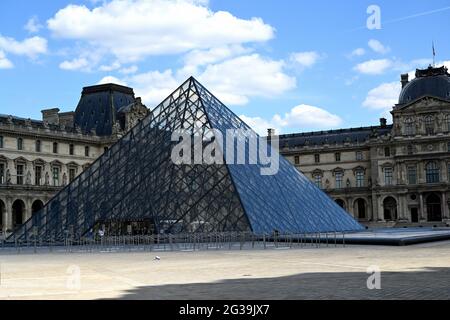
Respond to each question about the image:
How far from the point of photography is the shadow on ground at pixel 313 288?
893 cm

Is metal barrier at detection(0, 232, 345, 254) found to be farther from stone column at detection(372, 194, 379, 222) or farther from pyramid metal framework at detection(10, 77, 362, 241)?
stone column at detection(372, 194, 379, 222)

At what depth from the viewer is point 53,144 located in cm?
6556

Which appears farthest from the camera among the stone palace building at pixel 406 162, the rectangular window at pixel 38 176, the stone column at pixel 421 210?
the stone column at pixel 421 210

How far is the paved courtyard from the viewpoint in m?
9.25

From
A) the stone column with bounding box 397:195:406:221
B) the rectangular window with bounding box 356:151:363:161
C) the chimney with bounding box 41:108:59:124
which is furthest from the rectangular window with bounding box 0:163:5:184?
the stone column with bounding box 397:195:406:221

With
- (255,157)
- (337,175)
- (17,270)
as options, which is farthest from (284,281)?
(337,175)

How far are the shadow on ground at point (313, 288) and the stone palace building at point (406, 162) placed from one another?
5867 centimetres

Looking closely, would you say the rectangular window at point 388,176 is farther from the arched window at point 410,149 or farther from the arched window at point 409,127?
the arched window at point 409,127

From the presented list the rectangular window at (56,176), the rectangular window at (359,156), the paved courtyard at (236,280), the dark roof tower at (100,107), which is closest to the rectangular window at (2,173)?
the rectangular window at (56,176)

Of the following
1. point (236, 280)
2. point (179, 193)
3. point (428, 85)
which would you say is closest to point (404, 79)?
point (428, 85)

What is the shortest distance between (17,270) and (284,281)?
6.89 meters

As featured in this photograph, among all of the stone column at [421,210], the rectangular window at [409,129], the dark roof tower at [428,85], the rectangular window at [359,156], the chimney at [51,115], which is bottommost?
the stone column at [421,210]
